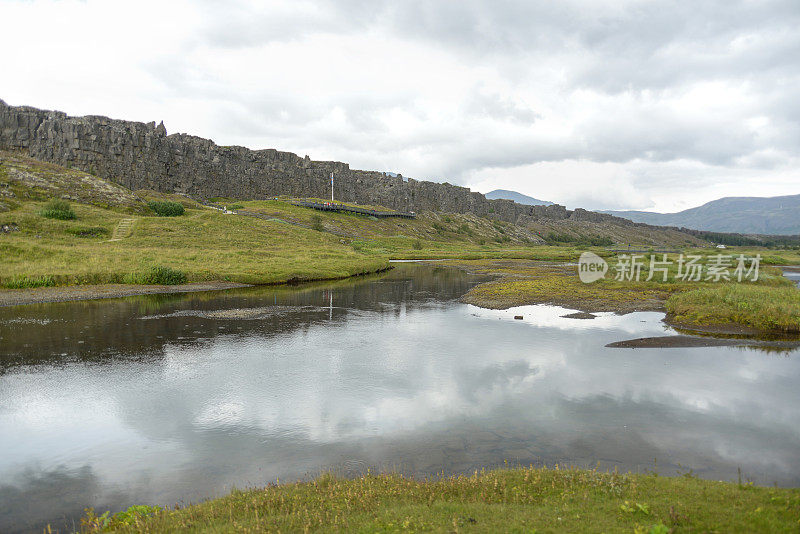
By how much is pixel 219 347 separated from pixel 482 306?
29.2 metres

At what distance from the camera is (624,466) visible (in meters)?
14.8

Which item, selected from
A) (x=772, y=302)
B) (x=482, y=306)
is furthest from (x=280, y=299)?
(x=772, y=302)

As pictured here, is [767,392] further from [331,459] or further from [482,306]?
[482,306]

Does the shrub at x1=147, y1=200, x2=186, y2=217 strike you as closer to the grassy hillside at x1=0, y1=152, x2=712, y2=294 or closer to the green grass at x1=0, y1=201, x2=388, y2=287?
the grassy hillside at x1=0, y1=152, x2=712, y2=294

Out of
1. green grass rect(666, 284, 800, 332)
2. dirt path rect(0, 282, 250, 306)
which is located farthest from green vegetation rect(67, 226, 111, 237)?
green grass rect(666, 284, 800, 332)

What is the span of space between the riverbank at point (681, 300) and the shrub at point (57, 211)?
83103 mm

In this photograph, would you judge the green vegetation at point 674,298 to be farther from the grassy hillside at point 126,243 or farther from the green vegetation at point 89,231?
the green vegetation at point 89,231

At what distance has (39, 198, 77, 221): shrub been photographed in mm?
83113

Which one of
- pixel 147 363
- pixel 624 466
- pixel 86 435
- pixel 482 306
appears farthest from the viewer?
pixel 482 306

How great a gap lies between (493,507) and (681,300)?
4691cm

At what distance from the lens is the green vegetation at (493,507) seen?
9.01 meters

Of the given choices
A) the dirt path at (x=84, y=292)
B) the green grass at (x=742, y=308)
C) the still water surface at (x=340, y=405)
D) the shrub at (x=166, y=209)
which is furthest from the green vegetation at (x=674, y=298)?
the shrub at (x=166, y=209)

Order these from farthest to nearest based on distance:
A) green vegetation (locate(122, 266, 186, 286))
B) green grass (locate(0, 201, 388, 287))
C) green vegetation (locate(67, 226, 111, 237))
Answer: green vegetation (locate(67, 226, 111, 237)) < green grass (locate(0, 201, 388, 287)) < green vegetation (locate(122, 266, 186, 286))

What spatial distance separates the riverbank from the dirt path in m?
35.7
